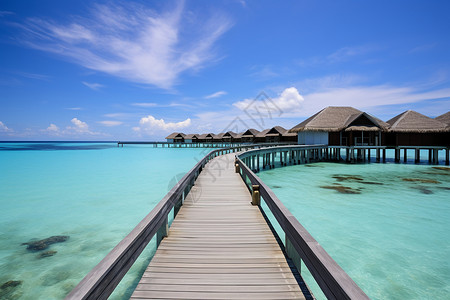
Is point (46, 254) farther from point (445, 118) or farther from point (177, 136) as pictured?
point (177, 136)

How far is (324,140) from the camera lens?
1045 inches

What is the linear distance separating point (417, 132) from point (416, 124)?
96cm

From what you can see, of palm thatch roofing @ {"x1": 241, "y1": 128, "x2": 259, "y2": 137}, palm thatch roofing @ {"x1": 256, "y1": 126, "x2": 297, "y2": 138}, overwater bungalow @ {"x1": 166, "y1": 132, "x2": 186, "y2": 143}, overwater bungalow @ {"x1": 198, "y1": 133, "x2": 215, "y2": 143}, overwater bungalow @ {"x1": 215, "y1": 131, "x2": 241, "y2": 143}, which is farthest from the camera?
overwater bungalow @ {"x1": 166, "y1": 132, "x2": 186, "y2": 143}

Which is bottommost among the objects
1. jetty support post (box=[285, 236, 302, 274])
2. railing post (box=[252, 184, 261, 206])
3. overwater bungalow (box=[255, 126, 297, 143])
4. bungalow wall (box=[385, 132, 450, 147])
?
jetty support post (box=[285, 236, 302, 274])

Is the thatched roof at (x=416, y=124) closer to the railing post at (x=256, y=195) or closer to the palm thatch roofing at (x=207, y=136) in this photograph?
the railing post at (x=256, y=195)

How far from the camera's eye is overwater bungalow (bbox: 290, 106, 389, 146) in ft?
79.8

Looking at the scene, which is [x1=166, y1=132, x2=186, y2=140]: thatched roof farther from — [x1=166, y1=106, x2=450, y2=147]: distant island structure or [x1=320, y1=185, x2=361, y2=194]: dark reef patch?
[x1=320, y1=185, x2=361, y2=194]: dark reef patch

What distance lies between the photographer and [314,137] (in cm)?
2712

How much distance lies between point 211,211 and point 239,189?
2358 millimetres

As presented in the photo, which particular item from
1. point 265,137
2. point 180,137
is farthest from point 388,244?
point 180,137

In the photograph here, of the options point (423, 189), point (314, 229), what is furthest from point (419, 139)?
point (314, 229)

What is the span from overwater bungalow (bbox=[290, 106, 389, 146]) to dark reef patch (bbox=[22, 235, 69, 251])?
24740 mm

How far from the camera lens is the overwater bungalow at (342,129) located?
2431 cm

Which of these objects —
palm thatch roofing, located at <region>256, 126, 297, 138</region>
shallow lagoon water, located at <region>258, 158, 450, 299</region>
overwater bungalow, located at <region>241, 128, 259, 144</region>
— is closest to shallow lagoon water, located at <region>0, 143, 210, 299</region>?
shallow lagoon water, located at <region>258, 158, 450, 299</region>
